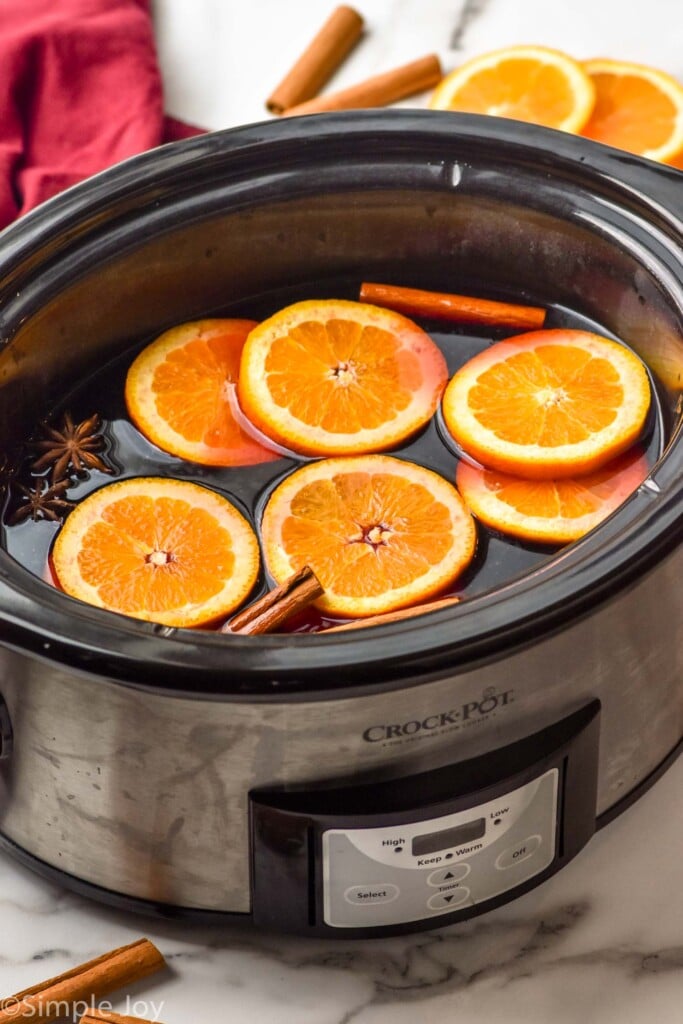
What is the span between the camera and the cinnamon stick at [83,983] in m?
1.37

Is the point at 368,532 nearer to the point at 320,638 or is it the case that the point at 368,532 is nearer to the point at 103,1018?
the point at 320,638

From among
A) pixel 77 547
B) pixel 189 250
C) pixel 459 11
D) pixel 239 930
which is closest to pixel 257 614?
pixel 77 547

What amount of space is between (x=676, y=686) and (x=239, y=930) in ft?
1.70

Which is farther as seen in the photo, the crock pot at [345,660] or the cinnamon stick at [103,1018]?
the cinnamon stick at [103,1018]

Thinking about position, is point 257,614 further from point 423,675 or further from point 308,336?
point 308,336

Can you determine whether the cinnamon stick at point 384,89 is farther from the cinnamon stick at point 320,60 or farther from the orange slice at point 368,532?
the orange slice at point 368,532

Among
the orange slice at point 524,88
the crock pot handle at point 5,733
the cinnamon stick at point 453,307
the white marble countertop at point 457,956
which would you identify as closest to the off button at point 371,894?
the white marble countertop at point 457,956

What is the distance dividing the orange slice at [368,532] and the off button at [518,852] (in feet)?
0.88

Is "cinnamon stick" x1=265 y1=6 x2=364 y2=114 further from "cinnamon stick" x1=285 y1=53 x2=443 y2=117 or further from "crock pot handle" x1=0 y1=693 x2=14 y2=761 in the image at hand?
"crock pot handle" x1=0 y1=693 x2=14 y2=761

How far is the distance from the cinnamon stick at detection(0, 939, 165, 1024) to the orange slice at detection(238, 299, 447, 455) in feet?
1.95

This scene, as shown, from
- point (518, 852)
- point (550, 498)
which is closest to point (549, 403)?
point (550, 498)

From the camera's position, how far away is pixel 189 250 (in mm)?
1778

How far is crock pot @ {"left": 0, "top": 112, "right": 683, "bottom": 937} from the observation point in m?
1.23

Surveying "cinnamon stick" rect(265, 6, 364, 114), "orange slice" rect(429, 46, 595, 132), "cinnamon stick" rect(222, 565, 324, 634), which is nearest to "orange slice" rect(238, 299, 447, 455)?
"cinnamon stick" rect(222, 565, 324, 634)
